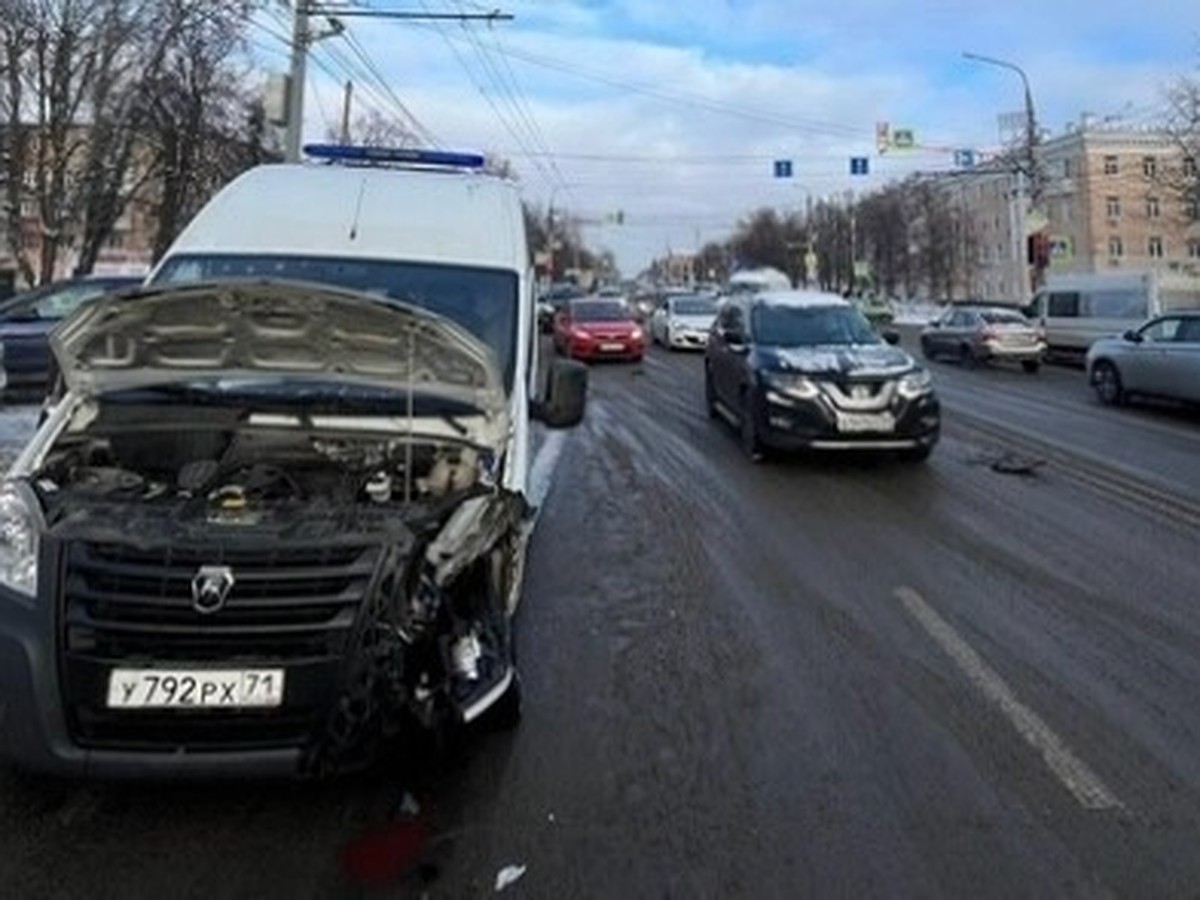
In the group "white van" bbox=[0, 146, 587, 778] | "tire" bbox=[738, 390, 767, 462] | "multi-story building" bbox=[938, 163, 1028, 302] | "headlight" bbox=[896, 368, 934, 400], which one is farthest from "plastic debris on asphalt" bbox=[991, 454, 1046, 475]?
"multi-story building" bbox=[938, 163, 1028, 302]

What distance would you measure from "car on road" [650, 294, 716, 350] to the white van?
1011 inches

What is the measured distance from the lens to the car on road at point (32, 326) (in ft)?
51.1

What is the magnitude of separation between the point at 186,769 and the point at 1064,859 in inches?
108

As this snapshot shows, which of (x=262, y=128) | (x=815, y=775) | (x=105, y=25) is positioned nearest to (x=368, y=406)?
(x=815, y=775)

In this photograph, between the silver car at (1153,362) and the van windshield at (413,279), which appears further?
the silver car at (1153,362)

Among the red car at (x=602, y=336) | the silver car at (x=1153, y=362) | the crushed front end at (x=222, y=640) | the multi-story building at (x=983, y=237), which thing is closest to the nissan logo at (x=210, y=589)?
the crushed front end at (x=222, y=640)

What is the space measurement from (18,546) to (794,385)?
8669 millimetres

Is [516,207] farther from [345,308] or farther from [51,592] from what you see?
[51,592]

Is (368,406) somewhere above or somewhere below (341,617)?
above

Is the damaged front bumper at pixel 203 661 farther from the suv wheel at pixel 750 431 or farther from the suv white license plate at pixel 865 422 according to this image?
the suv wheel at pixel 750 431

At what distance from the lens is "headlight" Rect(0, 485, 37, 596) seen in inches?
147

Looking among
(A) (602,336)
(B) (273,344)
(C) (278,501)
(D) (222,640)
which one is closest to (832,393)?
(B) (273,344)

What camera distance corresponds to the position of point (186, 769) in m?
3.60

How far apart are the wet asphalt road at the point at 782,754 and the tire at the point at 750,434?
335 centimetres
